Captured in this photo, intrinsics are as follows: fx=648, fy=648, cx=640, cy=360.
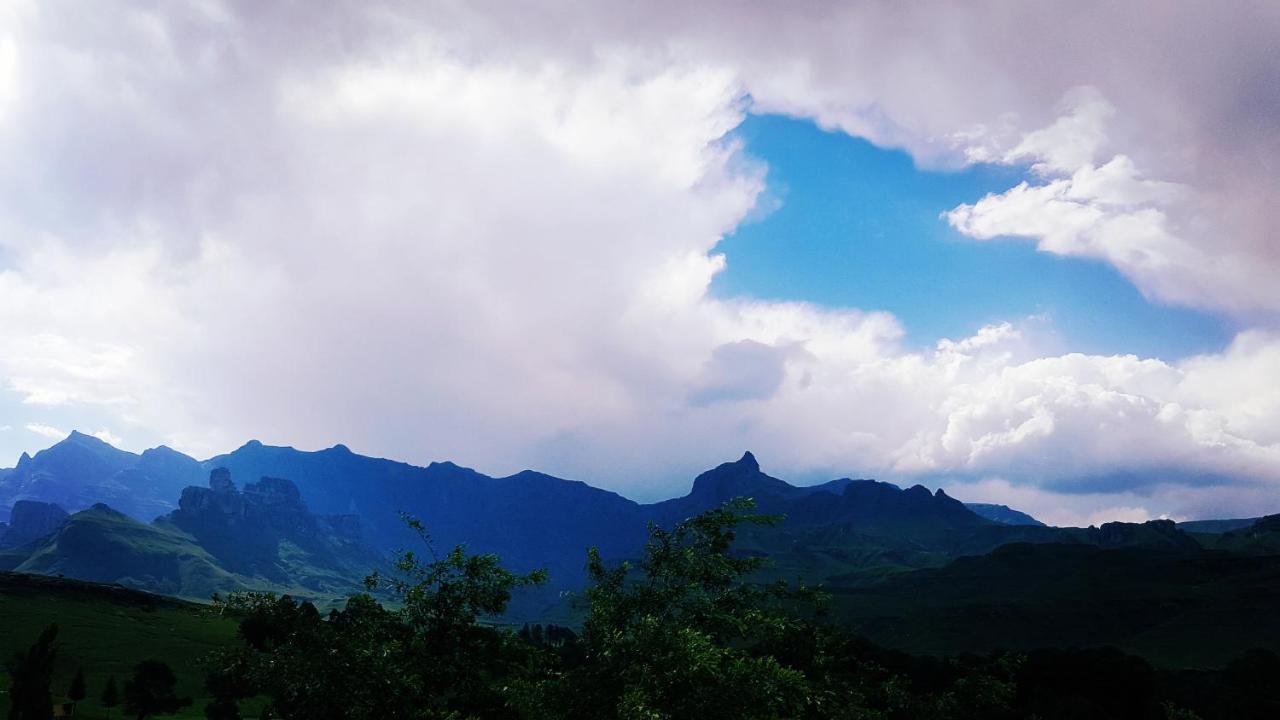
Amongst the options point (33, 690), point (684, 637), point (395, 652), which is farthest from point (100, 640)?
point (684, 637)

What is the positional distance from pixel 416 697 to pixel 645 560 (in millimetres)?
7416

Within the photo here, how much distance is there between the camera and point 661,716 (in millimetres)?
14539

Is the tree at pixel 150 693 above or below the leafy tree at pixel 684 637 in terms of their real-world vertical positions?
below

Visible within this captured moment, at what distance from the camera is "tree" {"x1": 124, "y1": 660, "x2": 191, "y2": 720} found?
309 feet

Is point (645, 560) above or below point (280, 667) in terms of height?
above

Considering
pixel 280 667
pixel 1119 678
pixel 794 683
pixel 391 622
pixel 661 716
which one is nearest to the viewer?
pixel 661 716

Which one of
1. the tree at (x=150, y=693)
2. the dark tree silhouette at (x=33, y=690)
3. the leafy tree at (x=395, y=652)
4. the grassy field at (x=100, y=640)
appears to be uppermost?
the leafy tree at (x=395, y=652)

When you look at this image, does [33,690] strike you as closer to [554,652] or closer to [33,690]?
[33,690]

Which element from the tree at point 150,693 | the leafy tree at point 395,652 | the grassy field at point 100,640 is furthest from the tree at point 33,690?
the leafy tree at point 395,652

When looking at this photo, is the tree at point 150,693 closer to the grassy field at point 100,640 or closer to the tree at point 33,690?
the grassy field at point 100,640

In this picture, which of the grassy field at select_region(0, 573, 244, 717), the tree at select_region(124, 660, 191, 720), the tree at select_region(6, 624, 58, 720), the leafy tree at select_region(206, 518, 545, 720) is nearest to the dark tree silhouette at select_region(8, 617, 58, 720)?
the tree at select_region(6, 624, 58, 720)

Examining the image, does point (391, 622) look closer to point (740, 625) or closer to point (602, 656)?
point (602, 656)

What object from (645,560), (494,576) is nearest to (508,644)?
(494,576)

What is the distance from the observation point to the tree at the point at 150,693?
9425 centimetres
